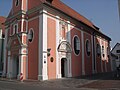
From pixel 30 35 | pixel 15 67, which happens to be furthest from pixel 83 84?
Result: pixel 15 67

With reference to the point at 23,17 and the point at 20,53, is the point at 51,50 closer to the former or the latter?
the point at 20,53

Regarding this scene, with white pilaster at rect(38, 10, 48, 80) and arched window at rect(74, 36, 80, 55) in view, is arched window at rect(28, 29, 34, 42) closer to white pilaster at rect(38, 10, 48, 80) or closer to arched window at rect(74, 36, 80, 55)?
white pilaster at rect(38, 10, 48, 80)

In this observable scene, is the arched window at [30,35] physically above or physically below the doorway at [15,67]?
above

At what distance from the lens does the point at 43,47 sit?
66.5 feet

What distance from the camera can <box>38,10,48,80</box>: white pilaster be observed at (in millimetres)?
19859

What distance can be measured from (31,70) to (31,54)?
2.08 meters

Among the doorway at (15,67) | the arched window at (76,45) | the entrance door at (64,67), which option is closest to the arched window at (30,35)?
the doorway at (15,67)

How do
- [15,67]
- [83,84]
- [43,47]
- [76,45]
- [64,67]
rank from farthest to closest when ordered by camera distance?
1. [76,45]
2. [15,67]
3. [64,67]
4. [43,47]
5. [83,84]

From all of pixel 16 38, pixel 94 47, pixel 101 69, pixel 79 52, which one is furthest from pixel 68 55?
pixel 101 69

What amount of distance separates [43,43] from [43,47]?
49 cm

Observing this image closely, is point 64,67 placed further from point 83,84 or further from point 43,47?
point 83,84

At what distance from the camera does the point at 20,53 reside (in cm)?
2186

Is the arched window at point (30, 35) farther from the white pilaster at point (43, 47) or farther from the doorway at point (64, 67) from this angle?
the doorway at point (64, 67)

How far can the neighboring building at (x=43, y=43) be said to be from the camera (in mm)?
20812
